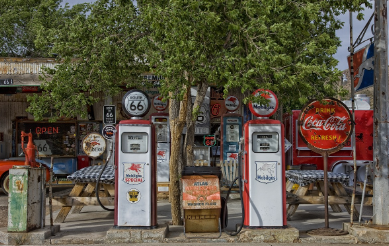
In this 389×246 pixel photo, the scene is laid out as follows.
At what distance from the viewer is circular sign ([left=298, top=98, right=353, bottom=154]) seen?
325 inches

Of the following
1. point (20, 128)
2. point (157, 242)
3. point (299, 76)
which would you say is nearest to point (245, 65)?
point (299, 76)

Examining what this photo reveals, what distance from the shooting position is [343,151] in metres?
15.9

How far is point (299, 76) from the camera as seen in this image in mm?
7270

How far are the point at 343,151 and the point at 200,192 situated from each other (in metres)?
9.54

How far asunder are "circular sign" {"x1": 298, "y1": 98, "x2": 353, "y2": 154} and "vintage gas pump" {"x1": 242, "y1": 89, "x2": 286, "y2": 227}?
0.85 metres

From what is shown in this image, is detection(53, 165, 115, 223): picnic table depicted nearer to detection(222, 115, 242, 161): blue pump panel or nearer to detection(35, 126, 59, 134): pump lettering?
detection(222, 115, 242, 161): blue pump panel

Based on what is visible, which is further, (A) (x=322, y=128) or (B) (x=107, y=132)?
(B) (x=107, y=132)

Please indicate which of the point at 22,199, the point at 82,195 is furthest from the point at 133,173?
the point at 82,195

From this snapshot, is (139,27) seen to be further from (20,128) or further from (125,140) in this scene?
(20,128)

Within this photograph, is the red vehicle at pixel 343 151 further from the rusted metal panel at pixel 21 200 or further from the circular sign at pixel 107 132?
the rusted metal panel at pixel 21 200

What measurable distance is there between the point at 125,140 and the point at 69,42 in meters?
2.62

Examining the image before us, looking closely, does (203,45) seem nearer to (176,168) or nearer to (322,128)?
(176,168)

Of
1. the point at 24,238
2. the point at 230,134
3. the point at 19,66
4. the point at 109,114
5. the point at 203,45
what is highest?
the point at 19,66

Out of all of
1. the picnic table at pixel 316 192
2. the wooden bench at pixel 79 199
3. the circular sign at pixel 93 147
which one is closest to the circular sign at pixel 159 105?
the circular sign at pixel 93 147
